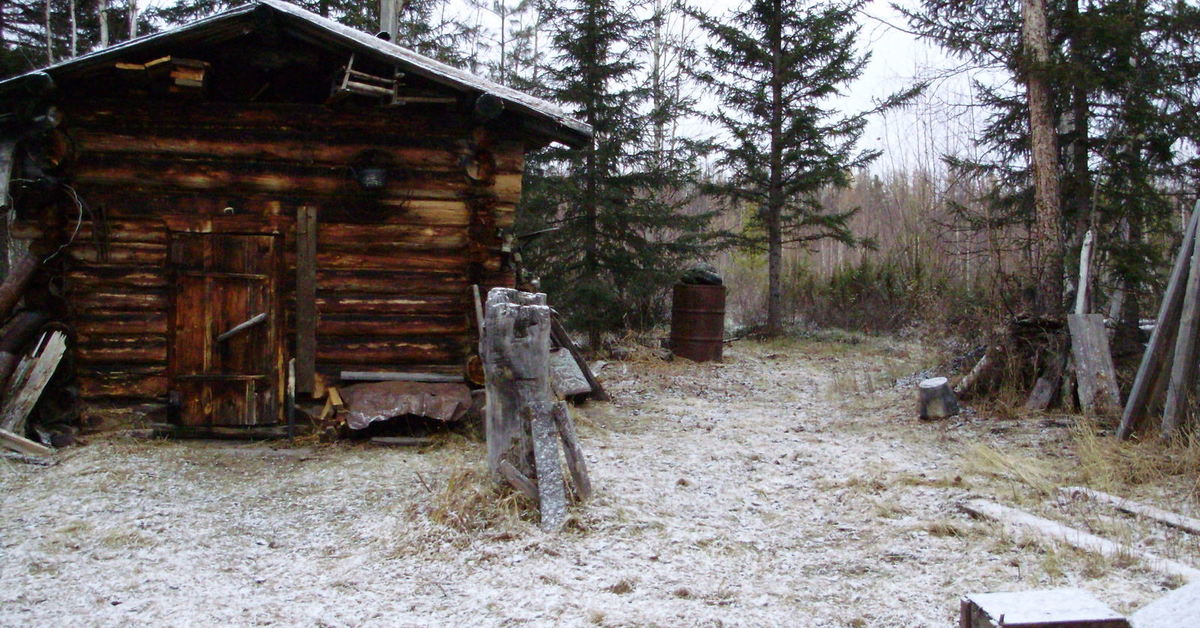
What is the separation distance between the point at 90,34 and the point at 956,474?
23.9 metres

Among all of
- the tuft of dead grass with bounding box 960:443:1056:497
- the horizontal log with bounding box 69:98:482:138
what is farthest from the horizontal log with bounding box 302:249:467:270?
the tuft of dead grass with bounding box 960:443:1056:497

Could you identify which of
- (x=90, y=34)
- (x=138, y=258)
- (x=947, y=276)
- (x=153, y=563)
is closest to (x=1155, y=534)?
(x=153, y=563)

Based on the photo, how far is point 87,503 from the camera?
5.78 meters

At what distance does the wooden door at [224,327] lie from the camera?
7.68 m

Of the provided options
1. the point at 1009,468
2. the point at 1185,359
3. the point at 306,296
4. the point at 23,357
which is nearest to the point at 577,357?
the point at 306,296

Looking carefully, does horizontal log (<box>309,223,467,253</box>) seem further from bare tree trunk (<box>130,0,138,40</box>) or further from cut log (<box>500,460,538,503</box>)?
bare tree trunk (<box>130,0,138,40</box>)

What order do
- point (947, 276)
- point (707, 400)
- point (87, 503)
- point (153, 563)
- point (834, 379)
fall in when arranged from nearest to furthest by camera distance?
1. point (153, 563)
2. point (87, 503)
3. point (707, 400)
4. point (834, 379)
5. point (947, 276)

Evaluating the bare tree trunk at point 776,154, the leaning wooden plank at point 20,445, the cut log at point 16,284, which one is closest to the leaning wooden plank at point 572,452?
the leaning wooden plank at point 20,445

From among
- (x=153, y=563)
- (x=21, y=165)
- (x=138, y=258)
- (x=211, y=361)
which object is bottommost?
(x=153, y=563)

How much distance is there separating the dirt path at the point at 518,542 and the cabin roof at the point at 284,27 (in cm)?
322

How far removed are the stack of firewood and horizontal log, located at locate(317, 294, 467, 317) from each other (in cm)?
238

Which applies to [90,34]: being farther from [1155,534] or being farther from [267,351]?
[1155,534]

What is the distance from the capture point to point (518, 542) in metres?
4.91

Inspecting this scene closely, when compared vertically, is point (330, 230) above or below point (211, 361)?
above
